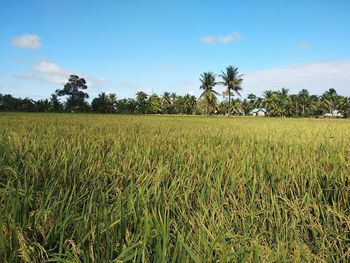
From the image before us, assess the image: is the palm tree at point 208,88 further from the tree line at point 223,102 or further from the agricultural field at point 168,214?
the agricultural field at point 168,214

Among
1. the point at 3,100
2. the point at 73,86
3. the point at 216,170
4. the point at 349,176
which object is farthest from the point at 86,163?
the point at 73,86

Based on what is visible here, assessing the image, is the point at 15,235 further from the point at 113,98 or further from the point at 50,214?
the point at 113,98

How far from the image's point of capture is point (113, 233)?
1.43 m

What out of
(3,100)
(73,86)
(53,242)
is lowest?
(53,242)

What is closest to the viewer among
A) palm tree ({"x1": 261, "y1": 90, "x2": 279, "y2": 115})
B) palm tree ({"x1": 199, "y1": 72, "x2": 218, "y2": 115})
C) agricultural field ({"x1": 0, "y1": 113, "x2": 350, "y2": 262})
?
agricultural field ({"x1": 0, "y1": 113, "x2": 350, "y2": 262})

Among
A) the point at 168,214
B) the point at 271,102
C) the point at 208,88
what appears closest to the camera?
the point at 168,214

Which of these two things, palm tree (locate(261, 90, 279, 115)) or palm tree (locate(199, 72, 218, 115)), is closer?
palm tree (locate(199, 72, 218, 115))

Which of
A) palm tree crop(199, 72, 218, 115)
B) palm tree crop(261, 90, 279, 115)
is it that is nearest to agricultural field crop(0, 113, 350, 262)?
palm tree crop(199, 72, 218, 115)

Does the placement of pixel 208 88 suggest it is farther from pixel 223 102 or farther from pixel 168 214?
pixel 168 214

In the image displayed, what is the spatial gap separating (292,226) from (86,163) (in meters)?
1.97

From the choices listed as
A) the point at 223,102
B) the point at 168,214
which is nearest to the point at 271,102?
the point at 223,102

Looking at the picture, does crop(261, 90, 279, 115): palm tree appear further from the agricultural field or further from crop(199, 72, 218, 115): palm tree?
the agricultural field

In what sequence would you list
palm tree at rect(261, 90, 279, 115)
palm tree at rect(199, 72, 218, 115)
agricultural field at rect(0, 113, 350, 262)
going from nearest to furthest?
agricultural field at rect(0, 113, 350, 262), palm tree at rect(199, 72, 218, 115), palm tree at rect(261, 90, 279, 115)

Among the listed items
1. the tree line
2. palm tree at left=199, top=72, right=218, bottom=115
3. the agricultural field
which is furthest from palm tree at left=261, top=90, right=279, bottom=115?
the agricultural field
